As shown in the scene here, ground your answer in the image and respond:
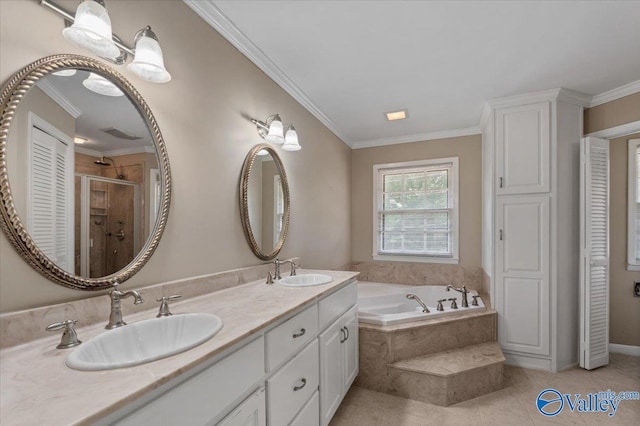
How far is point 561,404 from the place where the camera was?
7.11 feet

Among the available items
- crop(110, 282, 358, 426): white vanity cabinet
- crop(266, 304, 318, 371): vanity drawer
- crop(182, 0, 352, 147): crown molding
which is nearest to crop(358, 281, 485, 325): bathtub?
crop(110, 282, 358, 426): white vanity cabinet

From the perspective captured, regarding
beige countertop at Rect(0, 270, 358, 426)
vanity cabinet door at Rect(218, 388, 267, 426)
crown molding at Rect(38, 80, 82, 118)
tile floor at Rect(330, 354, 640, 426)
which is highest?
crown molding at Rect(38, 80, 82, 118)

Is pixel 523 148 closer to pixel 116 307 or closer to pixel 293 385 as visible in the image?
pixel 293 385

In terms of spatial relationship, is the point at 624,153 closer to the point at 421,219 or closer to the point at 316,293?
the point at 421,219

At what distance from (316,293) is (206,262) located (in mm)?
624

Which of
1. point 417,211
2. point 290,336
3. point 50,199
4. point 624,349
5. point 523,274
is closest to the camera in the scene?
point 50,199

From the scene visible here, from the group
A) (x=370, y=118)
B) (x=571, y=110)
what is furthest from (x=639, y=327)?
(x=370, y=118)

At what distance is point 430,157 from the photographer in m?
3.91

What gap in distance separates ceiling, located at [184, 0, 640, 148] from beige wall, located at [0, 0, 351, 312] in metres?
0.21

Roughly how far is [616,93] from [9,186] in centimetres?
407

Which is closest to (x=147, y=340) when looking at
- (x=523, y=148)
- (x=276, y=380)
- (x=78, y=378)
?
(x=78, y=378)

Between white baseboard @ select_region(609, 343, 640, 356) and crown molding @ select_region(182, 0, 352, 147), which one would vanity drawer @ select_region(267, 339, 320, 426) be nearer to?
crown molding @ select_region(182, 0, 352, 147)

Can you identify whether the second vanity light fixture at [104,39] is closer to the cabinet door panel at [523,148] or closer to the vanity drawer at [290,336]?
the vanity drawer at [290,336]

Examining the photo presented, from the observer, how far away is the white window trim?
9.72ft
